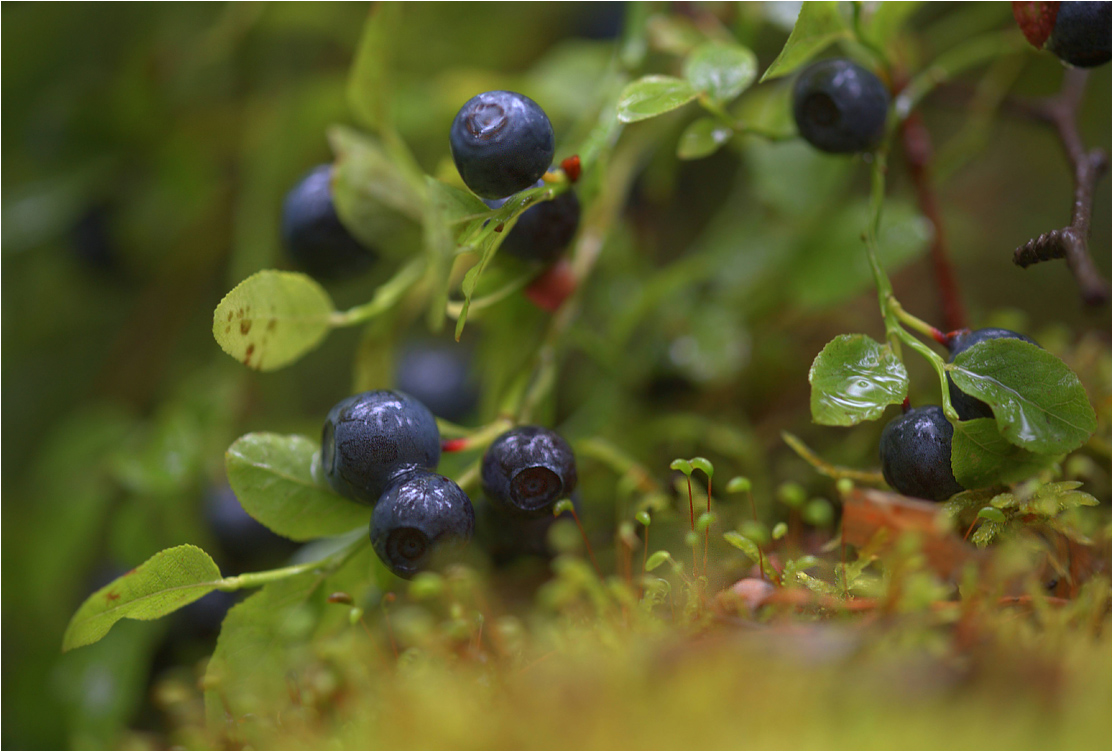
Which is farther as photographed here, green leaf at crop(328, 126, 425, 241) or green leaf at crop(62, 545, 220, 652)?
green leaf at crop(328, 126, 425, 241)

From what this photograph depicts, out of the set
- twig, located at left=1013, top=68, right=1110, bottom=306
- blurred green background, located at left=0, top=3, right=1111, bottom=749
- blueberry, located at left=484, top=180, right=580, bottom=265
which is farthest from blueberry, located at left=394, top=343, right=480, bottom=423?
twig, located at left=1013, top=68, right=1110, bottom=306

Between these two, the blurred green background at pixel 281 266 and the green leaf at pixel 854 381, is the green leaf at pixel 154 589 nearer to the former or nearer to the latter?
the blurred green background at pixel 281 266

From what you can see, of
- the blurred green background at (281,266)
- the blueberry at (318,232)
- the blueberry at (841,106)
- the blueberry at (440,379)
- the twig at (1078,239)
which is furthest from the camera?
the blueberry at (440,379)

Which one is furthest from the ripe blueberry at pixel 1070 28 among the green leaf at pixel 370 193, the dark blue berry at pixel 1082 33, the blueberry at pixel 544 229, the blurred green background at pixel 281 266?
the green leaf at pixel 370 193

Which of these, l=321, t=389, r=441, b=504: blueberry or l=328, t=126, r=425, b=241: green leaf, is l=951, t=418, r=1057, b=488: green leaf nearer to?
l=321, t=389, r=441, b=504: blueberry

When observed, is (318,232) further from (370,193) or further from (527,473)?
(527,473)

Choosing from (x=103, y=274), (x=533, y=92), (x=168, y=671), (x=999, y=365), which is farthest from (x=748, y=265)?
(x=103, y=274)

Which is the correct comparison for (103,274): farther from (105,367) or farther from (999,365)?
(999,365)
